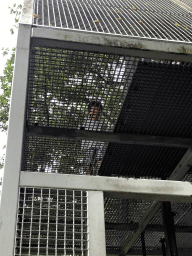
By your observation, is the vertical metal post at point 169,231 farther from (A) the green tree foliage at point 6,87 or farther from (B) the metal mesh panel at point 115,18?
(A) the green tree foliage at point 6,87

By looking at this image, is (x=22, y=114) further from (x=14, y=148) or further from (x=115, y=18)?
(x=115, y=18)

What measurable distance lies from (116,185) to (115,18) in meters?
2.29

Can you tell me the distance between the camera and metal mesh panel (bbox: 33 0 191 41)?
144 inches

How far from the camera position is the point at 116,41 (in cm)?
333

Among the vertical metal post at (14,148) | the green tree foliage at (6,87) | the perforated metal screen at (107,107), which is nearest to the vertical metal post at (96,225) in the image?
the vertical metal post at (14,148)

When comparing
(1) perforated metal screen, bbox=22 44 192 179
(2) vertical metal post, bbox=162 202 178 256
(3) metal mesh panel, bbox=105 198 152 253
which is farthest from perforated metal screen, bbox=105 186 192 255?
(1) perforated metal screen, bbox=22 44 192 179

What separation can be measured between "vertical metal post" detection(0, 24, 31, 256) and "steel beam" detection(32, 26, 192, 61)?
0.21 metres

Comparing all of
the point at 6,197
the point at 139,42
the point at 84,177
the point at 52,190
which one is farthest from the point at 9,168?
the point at 139,42

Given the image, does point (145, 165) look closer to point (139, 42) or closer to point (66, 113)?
point (66, 113)

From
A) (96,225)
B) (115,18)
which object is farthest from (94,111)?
(96,225)

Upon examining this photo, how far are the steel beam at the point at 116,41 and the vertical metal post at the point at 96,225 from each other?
5.27ft

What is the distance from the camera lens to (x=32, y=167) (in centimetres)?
561

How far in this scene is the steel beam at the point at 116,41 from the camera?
126 inches

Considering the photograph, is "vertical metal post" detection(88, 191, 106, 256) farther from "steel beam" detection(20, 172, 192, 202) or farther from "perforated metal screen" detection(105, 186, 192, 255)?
"perforated metal screen" detection(105, 186, 192, 255)
